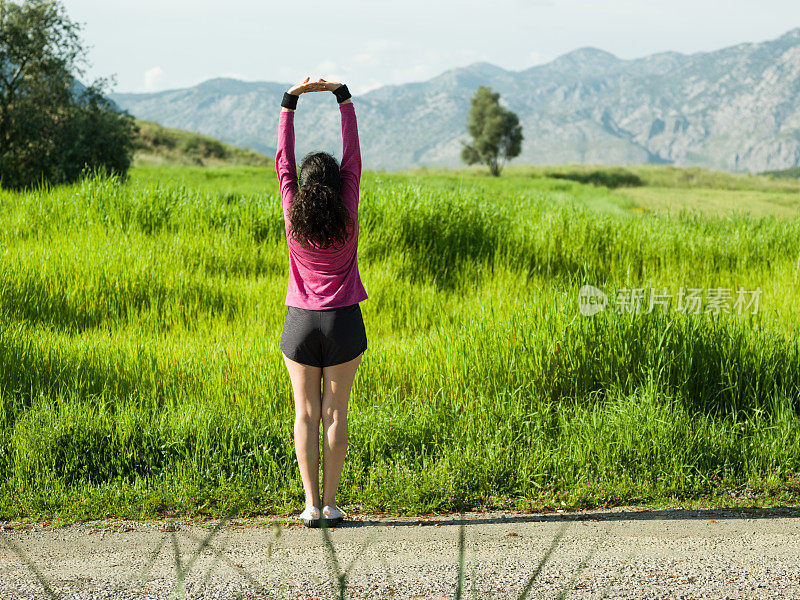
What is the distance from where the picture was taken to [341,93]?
184 inches

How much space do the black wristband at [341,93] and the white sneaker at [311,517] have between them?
2755 millimetres

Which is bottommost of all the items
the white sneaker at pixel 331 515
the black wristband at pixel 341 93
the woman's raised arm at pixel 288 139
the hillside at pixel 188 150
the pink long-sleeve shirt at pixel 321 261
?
the white sneaker at pixel 331 515

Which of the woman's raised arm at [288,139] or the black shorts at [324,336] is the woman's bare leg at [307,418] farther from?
the woman's raised arm at [288,139]

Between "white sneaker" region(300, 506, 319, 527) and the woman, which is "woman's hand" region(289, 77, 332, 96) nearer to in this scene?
the woman

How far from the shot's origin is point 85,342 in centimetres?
720

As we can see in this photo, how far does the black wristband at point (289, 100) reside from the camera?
452cm

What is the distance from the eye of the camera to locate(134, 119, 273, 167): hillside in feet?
188

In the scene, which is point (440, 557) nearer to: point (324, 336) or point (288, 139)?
point (324, 336)

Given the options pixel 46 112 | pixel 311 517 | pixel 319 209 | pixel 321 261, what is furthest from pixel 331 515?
pixel 46 112

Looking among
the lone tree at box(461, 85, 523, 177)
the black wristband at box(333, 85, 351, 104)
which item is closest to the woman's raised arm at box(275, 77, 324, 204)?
the black wristband at box(333, 85, 351, 104)

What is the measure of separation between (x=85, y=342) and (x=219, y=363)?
1.75 m

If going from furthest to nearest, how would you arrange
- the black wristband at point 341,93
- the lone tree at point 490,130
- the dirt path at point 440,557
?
the lone tree at point 490,130
the black wristband at point 341,93
the dirt path at point 440,557

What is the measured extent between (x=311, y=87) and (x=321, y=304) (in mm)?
1483

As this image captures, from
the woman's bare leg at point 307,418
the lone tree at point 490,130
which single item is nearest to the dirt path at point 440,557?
the woman's bare leg at point 307,418
